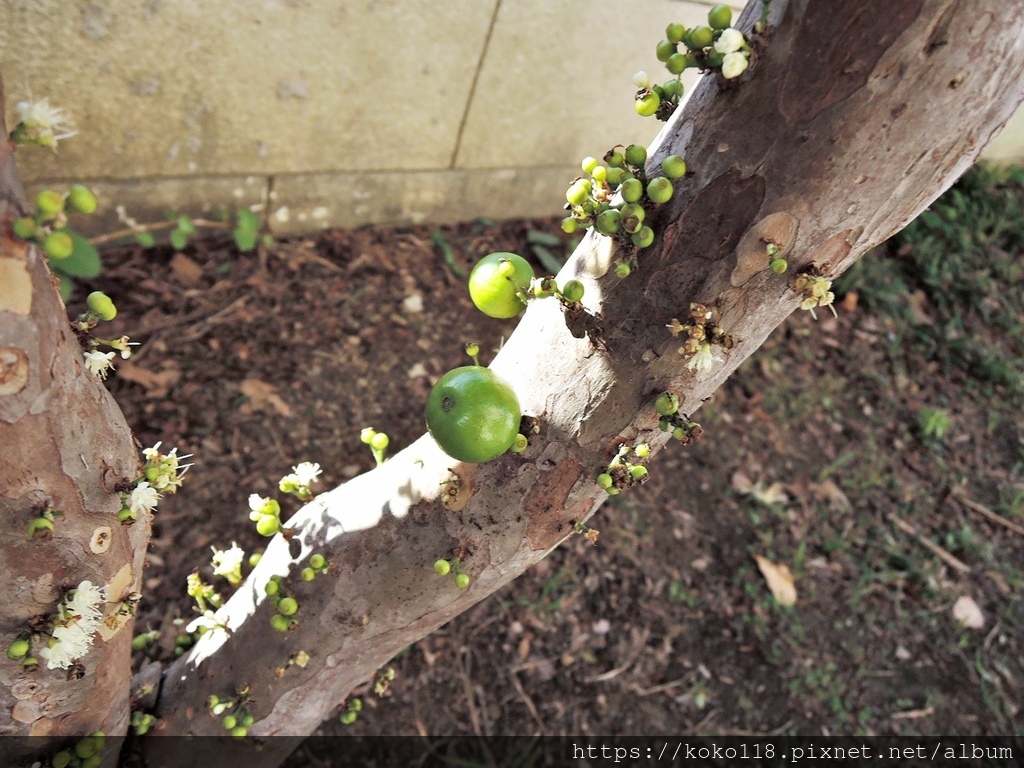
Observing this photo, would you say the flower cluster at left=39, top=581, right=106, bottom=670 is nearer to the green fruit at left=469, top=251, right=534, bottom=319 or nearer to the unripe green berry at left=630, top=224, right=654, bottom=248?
the green fruit at left=469, top=251, right=534, bottom=319

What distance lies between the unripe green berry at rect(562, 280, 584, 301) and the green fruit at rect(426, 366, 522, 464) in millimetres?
226

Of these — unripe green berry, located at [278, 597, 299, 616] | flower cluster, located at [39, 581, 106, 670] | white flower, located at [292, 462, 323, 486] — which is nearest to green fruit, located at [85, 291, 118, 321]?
flower cluster, located at [39, 581, 106, 670]

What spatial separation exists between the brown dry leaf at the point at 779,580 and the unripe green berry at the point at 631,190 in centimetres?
298

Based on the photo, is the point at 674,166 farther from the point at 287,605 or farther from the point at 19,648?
the point at 19,648

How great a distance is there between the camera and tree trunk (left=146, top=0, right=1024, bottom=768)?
99 cm

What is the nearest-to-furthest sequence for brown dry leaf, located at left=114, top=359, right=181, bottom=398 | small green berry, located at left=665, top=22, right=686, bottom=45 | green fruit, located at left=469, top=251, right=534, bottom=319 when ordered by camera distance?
small green berry, located at left=665, top=22, right=686, bottom=45
green fruit, located at left=469, top=251, right=534, bottom=319
brown dry leaf, located at left=114, top=359, right=181, bottom=398

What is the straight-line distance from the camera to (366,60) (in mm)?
3670

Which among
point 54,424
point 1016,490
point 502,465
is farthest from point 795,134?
point 1016,490

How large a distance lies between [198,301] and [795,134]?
327cm

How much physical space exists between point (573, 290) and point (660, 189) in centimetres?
21

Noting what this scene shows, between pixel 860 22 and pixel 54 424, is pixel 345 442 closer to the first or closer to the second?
pixel 54 424

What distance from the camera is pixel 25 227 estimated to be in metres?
0.87

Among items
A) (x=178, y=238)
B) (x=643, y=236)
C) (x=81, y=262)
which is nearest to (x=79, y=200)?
(x=643, y=236)

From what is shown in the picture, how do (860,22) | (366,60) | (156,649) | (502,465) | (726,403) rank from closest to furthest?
(860,22) < (502,465) < (156,649) < (366,60) < (726,403)
